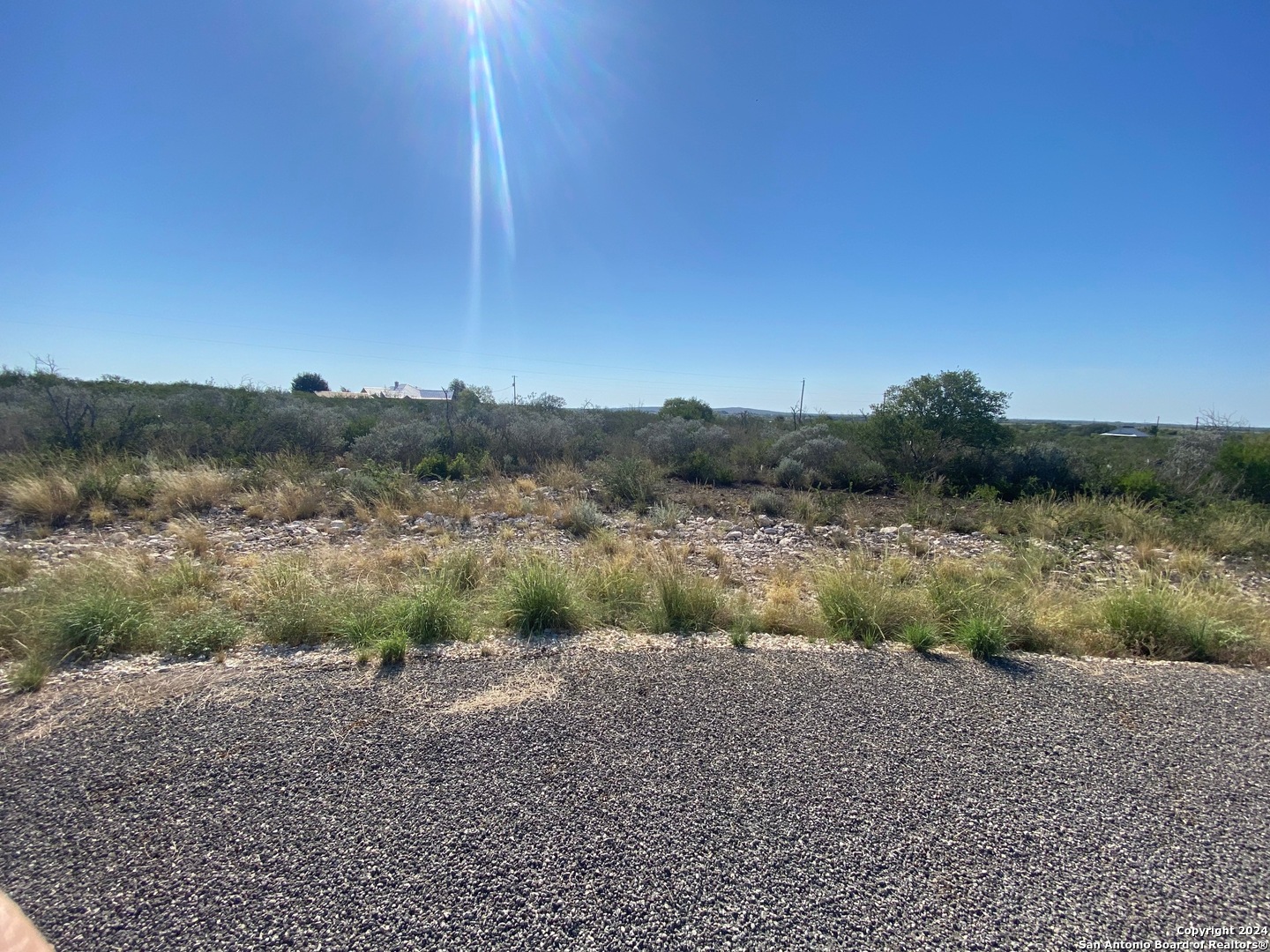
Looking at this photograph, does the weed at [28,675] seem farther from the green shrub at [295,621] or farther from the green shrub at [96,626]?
the green shrub at [295,621]

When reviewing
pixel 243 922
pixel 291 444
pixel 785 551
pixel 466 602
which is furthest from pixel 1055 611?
pixel 291 444

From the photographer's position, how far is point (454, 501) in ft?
32.8

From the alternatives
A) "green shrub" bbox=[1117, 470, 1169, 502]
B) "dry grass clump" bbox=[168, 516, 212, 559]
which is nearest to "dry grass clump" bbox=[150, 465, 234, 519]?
"dry grass clump" bbox=[168, 516, 212, 559]

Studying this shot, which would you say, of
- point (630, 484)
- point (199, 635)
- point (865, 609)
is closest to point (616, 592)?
point (865, 609)

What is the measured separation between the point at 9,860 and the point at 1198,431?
75.8ft

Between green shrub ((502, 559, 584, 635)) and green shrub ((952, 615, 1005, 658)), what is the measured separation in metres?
3.12

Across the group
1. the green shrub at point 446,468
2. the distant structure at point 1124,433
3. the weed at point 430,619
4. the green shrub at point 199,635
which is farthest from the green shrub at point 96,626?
the distant structure at point 1124,433

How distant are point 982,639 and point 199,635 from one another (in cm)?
605

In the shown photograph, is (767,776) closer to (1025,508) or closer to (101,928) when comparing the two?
(101,928)

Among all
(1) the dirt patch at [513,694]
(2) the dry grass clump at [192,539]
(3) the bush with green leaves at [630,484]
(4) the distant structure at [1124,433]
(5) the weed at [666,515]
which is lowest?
(1) the dirt patch at [513,694]

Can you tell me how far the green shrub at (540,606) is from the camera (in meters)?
4.41

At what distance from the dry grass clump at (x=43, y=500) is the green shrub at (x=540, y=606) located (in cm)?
872

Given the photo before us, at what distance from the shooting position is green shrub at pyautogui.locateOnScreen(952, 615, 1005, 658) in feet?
13.1

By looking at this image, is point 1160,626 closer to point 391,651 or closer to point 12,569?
point 391,651
